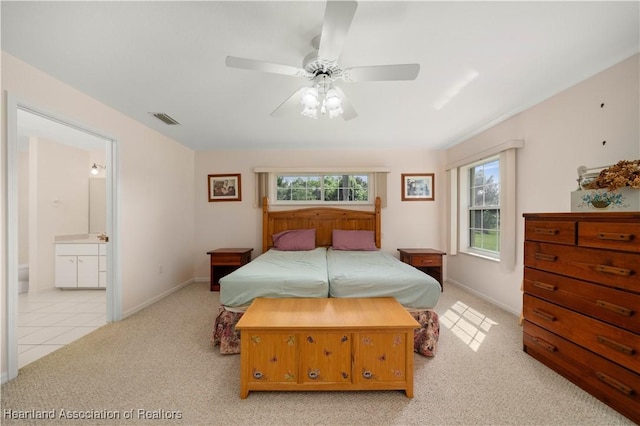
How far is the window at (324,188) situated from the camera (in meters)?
4.48

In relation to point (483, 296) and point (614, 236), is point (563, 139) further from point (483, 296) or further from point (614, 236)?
point (483, 296)

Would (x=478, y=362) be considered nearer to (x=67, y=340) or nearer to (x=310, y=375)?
(x=310, y=375)

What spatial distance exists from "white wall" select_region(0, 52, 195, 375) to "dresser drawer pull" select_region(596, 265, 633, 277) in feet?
13.3

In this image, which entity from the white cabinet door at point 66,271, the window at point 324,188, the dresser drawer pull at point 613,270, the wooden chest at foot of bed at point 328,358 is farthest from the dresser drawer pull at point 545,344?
the white cabinet door at point 66,271

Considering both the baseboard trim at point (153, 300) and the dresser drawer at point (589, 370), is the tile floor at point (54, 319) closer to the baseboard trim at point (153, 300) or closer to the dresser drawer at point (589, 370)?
the baseboard trim at point (153, 300)

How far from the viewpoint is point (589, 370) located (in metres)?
1.63

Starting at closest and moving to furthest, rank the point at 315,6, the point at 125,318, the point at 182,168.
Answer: the point at 315,6, the point at 125,318, the point at 182,168

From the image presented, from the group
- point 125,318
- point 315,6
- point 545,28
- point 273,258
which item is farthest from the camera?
point 273,258

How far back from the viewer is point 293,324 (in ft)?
5.46

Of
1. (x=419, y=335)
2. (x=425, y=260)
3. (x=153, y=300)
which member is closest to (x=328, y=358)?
(x=419, y=335)

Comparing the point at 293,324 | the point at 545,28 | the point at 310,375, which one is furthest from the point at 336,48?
the point at 310,375

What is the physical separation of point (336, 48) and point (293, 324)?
173cm

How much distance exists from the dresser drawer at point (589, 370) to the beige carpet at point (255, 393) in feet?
0.22

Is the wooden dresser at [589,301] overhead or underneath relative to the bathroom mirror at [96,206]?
underneath
